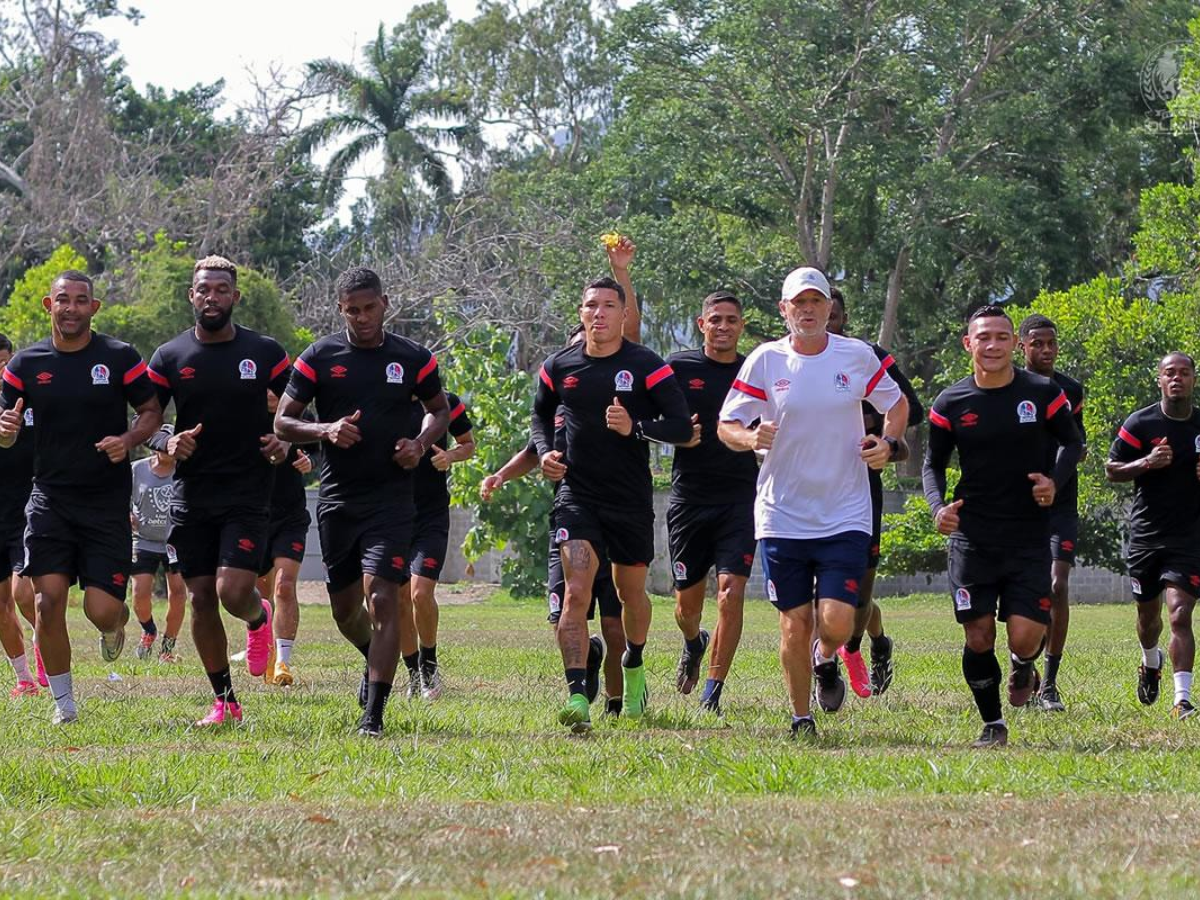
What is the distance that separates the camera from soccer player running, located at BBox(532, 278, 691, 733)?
10.3 m

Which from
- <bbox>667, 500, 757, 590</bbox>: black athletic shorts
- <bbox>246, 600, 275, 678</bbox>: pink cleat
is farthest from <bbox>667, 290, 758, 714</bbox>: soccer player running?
<bbox>246, 600, 275, 678</bbox>: pink cleat

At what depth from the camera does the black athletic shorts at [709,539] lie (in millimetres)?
11594

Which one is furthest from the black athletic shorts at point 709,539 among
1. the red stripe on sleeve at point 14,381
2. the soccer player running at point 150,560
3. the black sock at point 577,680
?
the soccer player running at point 150,560

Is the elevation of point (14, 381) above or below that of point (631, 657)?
above

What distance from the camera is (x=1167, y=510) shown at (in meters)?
11.9

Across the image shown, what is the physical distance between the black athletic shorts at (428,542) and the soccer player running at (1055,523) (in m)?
4.04

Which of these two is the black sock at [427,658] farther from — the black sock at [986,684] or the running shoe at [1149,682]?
the running shoe at [1149,682]

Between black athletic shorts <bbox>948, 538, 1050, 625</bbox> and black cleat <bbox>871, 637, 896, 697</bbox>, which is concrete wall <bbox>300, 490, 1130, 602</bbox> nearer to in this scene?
black cleat <bbox>871, 637, 896, 697</bbox>

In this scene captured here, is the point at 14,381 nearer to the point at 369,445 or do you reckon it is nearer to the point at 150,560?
the point at 369,445

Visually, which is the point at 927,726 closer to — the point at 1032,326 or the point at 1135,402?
the point at 1032,326

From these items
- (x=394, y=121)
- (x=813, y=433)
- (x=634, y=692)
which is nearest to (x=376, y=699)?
(x=634, y=692)

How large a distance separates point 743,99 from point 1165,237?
1152 cm

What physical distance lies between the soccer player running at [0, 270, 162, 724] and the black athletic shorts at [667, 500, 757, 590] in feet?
10.6

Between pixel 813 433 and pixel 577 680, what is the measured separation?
1867 millimetres
